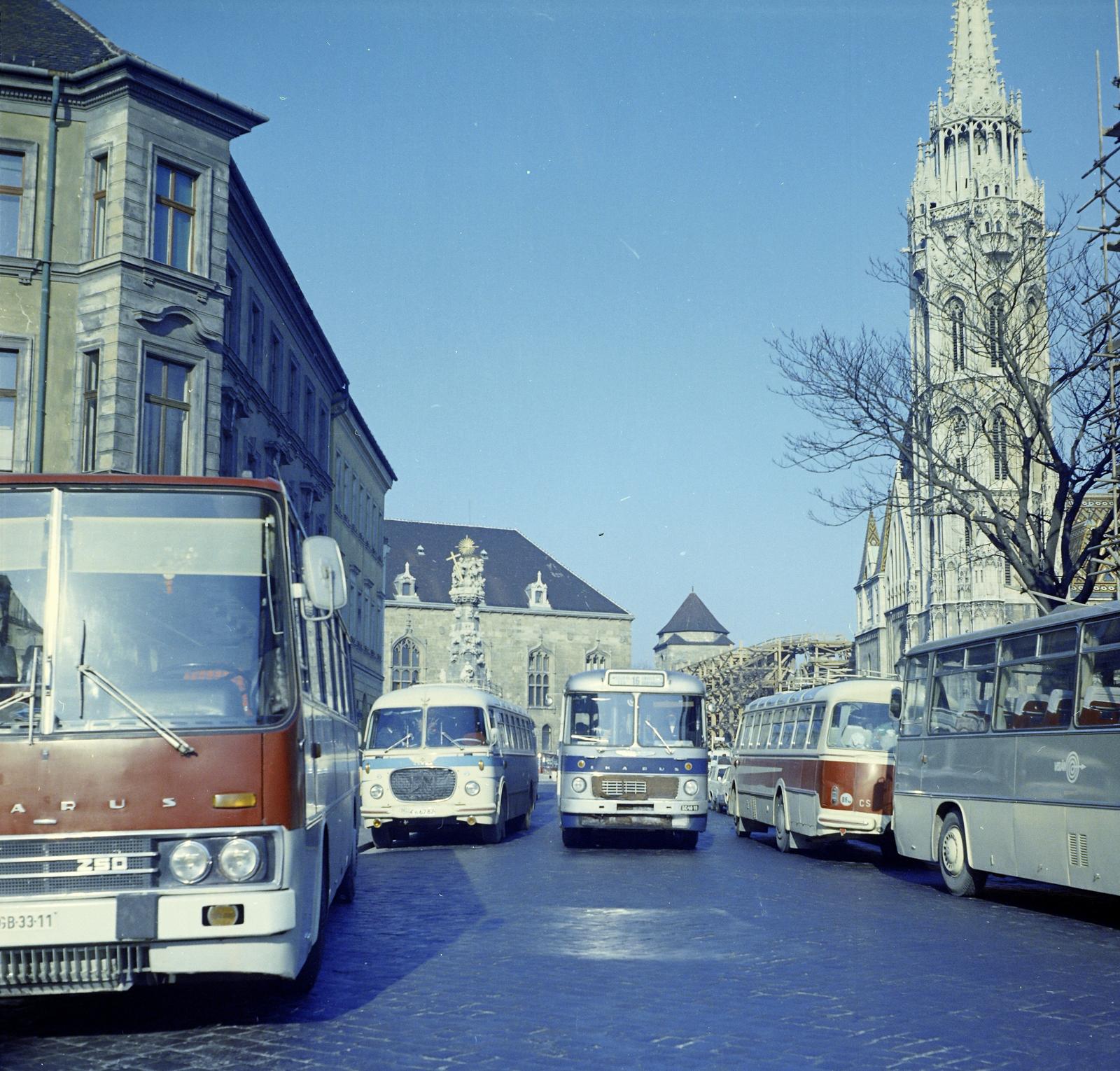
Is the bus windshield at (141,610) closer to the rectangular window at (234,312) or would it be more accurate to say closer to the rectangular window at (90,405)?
the rectangular window at (90,405)

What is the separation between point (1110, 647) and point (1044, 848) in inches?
86.0

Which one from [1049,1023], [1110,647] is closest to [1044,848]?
[1110,647]

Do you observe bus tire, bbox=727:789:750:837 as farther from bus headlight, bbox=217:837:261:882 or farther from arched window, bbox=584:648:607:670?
arched window, bbox=584:648:607:670

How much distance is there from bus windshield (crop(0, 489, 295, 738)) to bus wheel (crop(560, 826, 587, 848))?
15.9 meters

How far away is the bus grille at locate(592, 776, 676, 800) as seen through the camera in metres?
21.9

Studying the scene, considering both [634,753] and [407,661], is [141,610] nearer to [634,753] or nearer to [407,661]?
[634,753]

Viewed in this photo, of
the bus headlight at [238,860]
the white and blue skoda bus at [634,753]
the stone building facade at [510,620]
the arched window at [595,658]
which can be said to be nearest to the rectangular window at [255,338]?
the white and blue skoda bus at [634,753]

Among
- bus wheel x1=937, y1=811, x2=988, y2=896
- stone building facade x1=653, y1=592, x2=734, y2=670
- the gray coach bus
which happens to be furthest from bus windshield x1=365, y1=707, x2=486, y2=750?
stone building facade x1=653, y1=592, x2=734, y2=670

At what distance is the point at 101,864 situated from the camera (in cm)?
683

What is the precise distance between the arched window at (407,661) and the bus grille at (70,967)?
312 ft

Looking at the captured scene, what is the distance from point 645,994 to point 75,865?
3634mm

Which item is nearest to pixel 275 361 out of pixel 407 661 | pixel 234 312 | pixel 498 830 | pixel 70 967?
pixel 234 312

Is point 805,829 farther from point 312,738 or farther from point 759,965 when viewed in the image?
point 312,738

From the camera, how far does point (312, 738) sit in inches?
327
